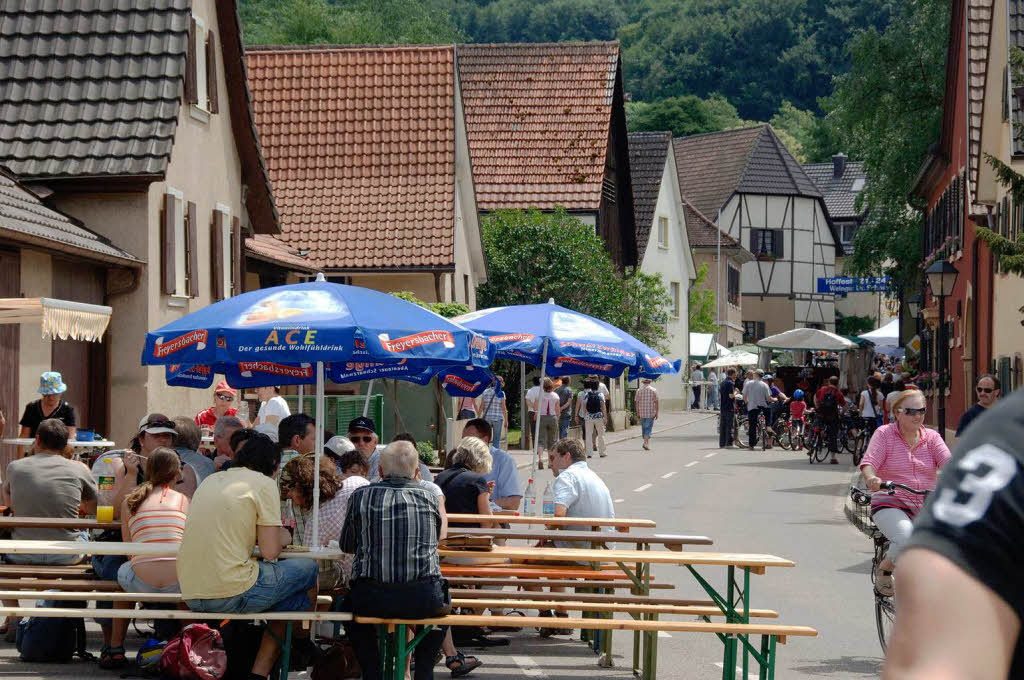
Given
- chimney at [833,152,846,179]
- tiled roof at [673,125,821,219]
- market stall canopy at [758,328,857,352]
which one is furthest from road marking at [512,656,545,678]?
chimney at [833,152,846,179]

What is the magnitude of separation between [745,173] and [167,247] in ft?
206

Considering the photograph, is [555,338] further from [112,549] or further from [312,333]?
[112,549]

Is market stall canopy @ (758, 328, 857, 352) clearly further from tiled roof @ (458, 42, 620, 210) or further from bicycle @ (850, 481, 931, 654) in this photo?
bicycle @ (850, 481, 931, 654)

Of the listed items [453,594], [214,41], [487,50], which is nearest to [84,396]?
[214,41]

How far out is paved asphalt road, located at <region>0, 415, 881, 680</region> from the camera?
A: 31.5 ft

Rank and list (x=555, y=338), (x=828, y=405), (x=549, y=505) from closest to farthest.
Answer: (x=549, y=505) → (x=555, y=338) → (x=828, y=405)

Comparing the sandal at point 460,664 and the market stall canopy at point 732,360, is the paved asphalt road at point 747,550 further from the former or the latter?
the market stall canopy at point 732,360

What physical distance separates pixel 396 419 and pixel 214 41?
7636 millimetres

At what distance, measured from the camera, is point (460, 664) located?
9.26m

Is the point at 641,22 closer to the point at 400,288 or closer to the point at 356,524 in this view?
the point at 400,288

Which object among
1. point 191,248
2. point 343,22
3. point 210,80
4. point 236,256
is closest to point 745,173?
point 343,22

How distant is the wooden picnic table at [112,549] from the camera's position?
27.6 feet

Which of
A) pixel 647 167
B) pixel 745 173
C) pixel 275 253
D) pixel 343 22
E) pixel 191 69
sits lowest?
pixel 275 253

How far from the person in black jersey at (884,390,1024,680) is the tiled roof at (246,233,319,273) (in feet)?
79.3
